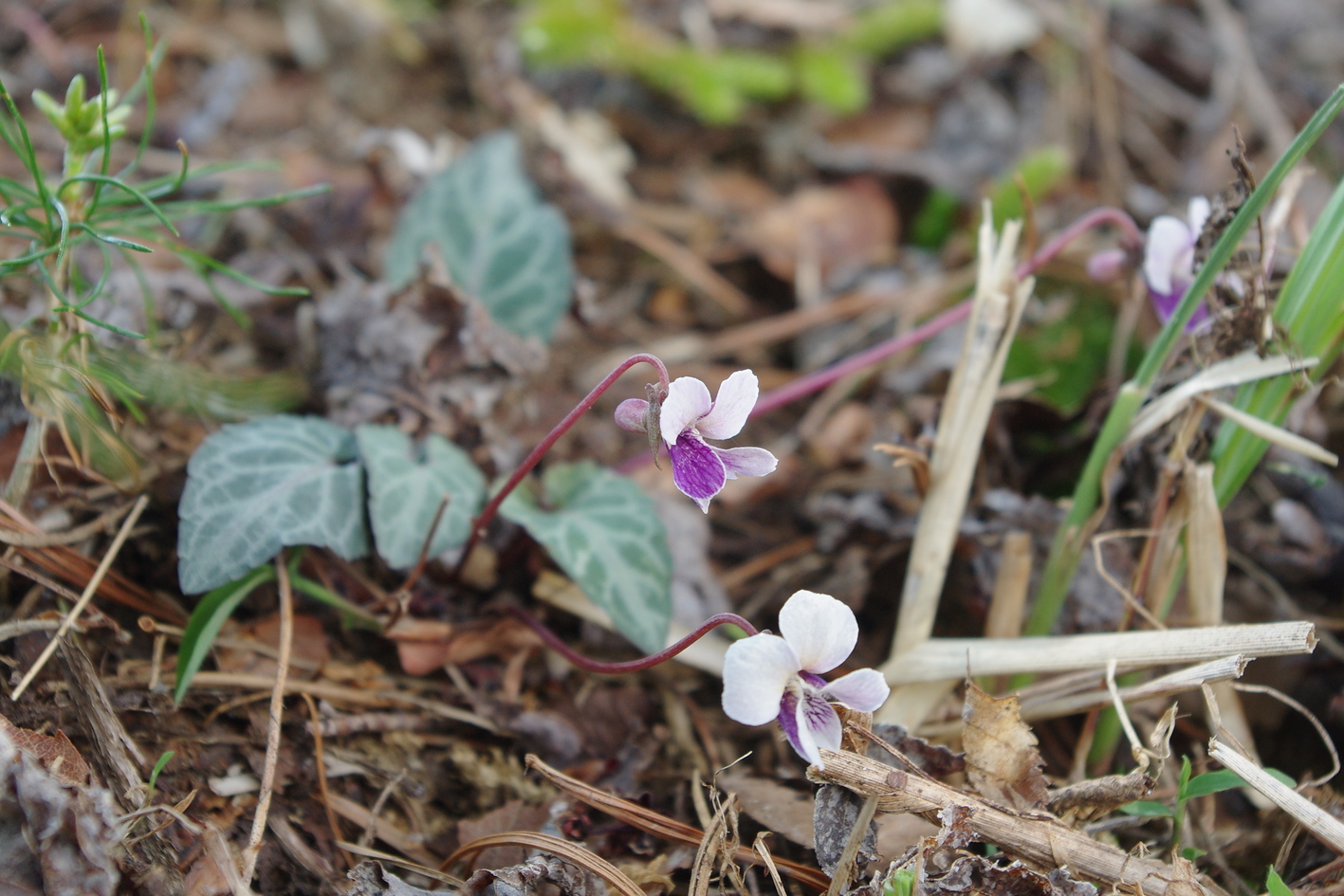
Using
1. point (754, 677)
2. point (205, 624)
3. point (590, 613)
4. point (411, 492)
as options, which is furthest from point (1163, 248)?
point (205, 624)

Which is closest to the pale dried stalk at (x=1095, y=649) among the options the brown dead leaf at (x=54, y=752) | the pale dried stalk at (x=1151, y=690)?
the pale dried stalk at (x=1151, y=690)

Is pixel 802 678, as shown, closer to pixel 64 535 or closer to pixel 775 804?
pixel 775 804

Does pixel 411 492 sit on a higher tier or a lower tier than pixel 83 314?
lower

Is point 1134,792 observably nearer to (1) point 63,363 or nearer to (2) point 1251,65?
(1) point 63,363

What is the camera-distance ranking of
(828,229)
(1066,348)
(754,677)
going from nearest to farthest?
1. (754,677)
2. (1066,348)
3. (828,229)

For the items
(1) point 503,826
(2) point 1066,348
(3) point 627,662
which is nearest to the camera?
(1) point 503,826

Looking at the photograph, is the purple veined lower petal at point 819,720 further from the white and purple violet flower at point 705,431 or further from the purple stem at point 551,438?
the purple stem at point 551,438

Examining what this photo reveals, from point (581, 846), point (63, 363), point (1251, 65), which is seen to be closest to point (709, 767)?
point (581, 846)
